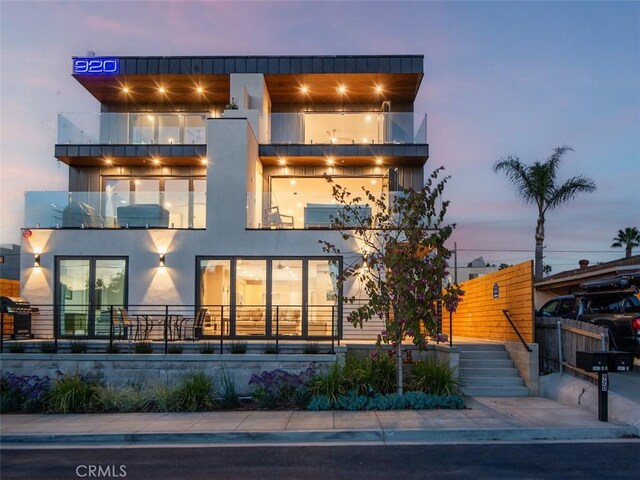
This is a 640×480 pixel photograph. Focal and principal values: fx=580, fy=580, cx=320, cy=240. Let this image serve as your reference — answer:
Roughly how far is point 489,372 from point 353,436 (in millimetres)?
5468

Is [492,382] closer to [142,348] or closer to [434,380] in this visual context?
[434,380]

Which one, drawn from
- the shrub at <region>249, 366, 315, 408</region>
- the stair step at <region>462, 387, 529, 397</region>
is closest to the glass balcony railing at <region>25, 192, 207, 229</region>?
the shrub at <region>249, 366, 315, 408</region>

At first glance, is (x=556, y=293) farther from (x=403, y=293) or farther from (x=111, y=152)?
(x=111, y=152)

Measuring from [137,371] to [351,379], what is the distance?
4.90 m

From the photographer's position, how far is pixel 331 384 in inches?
462

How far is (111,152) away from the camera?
63.4 feet

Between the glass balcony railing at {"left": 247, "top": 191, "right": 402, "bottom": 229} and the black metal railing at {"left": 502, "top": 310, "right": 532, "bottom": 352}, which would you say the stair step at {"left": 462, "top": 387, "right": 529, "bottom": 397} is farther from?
the glass balcony railing at {"left": 247, "top": 191, "right": 402, "bottom": 229}

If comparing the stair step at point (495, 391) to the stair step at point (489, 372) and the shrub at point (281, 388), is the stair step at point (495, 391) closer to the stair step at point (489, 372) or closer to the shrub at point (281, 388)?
the stair step at point (489, 372)

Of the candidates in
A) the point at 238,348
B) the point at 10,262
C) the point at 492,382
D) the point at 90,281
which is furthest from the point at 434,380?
the point at 10,262

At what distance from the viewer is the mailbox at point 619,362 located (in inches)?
394

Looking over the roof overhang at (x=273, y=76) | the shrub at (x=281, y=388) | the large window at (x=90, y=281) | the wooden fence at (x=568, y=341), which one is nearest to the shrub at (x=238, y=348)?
the shrub at (x=281, y=388)

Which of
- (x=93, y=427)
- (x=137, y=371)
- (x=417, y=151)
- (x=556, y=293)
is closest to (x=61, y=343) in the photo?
(x=137, y=371)

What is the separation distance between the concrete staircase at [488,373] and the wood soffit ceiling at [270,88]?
32.8ft

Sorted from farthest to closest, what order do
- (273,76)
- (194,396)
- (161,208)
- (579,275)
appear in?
1. (579,275)
2. (273,76)
3. (161,208)
4. (194,396)
